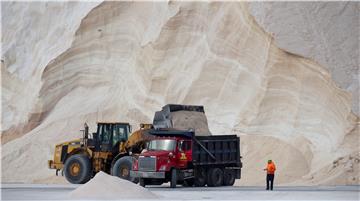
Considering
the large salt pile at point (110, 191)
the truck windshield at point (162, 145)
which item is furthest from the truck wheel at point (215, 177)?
the large salt pile at point (110, 191)

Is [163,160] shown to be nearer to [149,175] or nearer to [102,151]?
[149,175]

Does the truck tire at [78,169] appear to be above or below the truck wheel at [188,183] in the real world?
above

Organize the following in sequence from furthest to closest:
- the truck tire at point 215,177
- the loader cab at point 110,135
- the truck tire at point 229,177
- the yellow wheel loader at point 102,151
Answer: the loader cab at point 110,135
the yellow wheel loader at point 102,151
the truck tire at point 229,177
the truck tire at point 215,177

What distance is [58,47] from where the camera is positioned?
4956cm

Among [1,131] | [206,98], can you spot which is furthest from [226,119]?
[1,131]

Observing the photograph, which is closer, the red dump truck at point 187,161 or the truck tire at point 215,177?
the red dump truck at point 187,161

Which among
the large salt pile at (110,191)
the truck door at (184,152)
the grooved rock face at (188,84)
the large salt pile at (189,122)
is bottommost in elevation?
the large salt pile at (110,191)

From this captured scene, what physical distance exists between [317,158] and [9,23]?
2674 cm

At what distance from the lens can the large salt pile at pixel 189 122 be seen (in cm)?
3297

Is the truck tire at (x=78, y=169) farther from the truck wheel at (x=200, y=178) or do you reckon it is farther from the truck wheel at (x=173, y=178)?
the truck wheel at (x=200, y=178)

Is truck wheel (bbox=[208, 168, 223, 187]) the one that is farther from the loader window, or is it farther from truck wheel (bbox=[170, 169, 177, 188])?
the loader window

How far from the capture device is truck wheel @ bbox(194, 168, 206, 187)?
97.1 ft

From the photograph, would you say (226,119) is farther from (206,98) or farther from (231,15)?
(231,15)

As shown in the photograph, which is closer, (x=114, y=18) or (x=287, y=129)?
(x=287, y=129)
